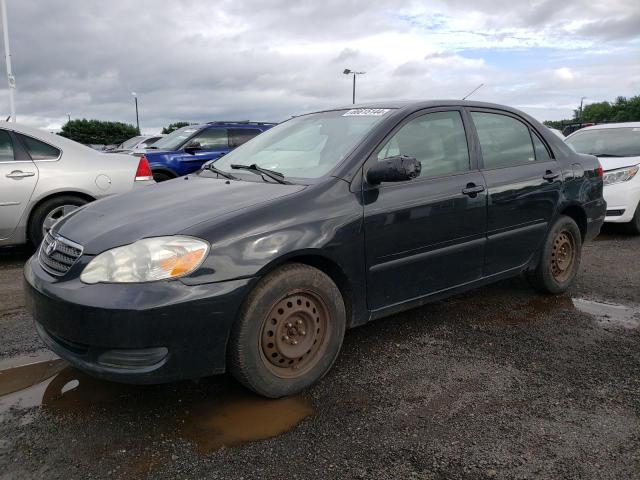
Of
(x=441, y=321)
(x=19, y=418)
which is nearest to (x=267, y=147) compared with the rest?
(x=441, y=321)

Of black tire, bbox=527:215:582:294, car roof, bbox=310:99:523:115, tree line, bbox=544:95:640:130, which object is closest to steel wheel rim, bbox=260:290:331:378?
car roof, bbox=310:99:523:115

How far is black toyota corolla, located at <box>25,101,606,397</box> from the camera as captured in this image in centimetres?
247

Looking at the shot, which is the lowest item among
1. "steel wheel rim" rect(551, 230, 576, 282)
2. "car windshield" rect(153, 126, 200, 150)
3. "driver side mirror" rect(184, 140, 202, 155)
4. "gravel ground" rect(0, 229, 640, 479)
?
"gravel ground" rect(0, 229, 640, 479)

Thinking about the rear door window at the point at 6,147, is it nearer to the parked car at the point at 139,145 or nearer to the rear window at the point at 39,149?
the rear window at the point at 39,149

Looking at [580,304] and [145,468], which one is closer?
[145,468]

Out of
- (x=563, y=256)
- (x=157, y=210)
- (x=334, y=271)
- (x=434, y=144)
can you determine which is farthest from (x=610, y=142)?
(x=157, y=210)

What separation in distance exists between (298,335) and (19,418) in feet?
4.72

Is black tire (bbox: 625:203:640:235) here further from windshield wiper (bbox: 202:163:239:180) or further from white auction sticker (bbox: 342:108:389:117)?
windshield wiper (bbox: 202:163:239:180)

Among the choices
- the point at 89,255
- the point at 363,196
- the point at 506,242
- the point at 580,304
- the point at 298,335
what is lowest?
the point at 580,304

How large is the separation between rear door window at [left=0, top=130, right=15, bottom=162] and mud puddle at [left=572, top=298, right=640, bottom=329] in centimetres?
567

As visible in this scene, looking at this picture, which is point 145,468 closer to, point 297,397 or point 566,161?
point 297,397

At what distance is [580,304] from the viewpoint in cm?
448

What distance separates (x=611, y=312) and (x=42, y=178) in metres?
Answer: 5.58

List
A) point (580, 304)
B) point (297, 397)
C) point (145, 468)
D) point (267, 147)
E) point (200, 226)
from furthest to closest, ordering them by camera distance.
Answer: point (580, 304), point (267, 147), point (297, 397), point (200, 226), point (145, 468)
